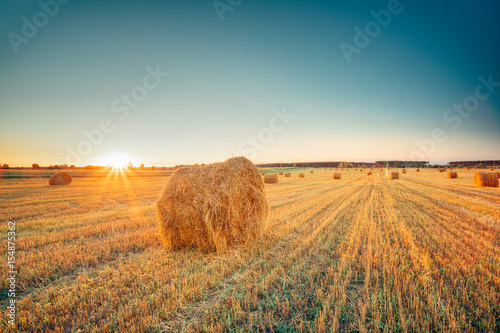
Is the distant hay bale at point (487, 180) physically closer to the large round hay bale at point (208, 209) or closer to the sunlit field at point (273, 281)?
the sunlit field at point (273, 281)

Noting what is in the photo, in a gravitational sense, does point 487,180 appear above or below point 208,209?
below

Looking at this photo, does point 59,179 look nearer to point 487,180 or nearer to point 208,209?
point 208,209

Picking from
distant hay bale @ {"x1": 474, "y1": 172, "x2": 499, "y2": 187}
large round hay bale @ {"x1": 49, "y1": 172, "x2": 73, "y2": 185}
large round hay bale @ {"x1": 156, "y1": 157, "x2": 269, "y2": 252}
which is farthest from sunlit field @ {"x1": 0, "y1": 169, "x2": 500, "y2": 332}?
large round hay bale @ {"x1": 49, "y1": 172, "x2": 73, "y2": 185}

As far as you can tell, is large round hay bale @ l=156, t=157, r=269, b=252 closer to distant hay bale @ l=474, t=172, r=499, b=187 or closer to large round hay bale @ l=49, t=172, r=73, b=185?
distant hay bale @ l=474, t=172, r=499, b=187

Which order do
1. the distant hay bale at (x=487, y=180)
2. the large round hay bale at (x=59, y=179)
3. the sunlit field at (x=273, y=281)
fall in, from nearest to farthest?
the sunlit field at (x=273, y=281) < the distant hay bale at (x=487, y=180) < the large round hay bale at (x=59, y=179)

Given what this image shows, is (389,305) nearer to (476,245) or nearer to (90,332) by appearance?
(90,332)

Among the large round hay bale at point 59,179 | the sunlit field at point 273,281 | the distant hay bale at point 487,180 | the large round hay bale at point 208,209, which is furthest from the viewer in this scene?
the large round hay bale at point 59,179

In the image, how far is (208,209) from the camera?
5.44 meters

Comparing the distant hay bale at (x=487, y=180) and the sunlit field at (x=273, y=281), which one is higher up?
the distant hay bale at (x=487, y=180)

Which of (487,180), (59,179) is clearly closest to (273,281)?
(487,180)

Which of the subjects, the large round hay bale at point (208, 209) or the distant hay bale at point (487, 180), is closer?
the large round hay bale at point (208, 209)

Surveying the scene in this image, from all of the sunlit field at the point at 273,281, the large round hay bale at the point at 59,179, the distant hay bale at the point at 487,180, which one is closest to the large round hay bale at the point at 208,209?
the sunlit field at the point at 273,281

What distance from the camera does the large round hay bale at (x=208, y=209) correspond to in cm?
542

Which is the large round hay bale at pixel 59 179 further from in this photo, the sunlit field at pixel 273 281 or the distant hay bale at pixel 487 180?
the distant hay bale at pixel 487 180
